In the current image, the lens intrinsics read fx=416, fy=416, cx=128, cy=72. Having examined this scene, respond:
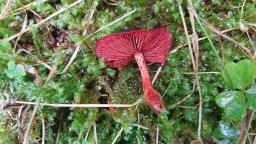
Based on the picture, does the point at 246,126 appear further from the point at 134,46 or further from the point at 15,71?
the point at 15,71

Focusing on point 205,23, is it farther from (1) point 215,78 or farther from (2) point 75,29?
(2) point 75,29

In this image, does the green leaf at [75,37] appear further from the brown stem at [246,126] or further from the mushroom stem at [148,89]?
the brown stem at [246,126]

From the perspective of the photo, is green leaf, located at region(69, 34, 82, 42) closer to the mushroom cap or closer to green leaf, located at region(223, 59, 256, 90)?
the mushroom cap

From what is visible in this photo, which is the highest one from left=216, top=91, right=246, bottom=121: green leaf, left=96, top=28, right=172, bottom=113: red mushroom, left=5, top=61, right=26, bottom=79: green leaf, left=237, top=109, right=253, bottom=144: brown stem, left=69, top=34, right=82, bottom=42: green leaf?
left=69, top=34, right=82, bottom=42: green leaf

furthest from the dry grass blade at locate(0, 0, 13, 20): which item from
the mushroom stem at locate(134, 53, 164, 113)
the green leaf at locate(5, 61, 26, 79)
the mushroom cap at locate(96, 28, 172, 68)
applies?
the mushroom stem at locate(134, 53, 164, 113)

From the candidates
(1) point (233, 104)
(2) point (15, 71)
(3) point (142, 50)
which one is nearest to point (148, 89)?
(3) point (142, 50)

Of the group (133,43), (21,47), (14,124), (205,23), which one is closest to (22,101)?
(14,124)

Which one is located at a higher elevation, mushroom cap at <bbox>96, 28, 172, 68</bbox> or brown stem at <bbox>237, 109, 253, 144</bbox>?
mushroom cap at <bbox>96, 28, 172, 68</bbox>
